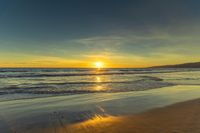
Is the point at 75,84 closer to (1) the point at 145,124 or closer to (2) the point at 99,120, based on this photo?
(2) the point at 99,120

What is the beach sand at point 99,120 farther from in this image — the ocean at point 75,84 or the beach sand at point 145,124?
the ocean at point 75,84

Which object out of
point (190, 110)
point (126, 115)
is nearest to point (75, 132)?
point (126, 115)

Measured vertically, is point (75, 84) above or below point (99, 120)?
above

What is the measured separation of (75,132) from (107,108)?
3.54m

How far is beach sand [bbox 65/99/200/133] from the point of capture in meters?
5.85

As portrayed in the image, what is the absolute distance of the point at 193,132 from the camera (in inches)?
216

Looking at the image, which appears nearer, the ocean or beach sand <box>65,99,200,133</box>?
beach sand <box>65,99,200,133</box>

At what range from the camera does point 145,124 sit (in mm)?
6520

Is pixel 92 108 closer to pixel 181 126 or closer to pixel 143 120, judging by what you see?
pixel 143 120

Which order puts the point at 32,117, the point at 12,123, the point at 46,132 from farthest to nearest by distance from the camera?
the point at 32,117, the point at 12,123, the point at 46,132

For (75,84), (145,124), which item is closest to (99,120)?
(145,124)

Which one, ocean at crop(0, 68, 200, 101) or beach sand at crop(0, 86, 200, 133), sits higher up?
ocean at crop(0, 68, 200, 101)

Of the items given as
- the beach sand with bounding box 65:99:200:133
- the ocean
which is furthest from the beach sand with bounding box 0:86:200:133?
the ocean

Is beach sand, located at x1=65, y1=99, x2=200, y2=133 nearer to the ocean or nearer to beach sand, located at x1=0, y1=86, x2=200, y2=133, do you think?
beach sand, located at x1=0, y1=86, x2=200, y2=133
